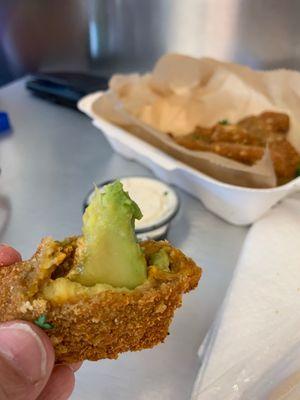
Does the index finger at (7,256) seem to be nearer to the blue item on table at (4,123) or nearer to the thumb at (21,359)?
the thumb at (21,359)

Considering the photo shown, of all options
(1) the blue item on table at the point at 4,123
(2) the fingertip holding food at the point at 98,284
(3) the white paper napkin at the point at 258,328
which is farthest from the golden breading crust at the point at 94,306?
(1) the blue item on table at the point at 4,123

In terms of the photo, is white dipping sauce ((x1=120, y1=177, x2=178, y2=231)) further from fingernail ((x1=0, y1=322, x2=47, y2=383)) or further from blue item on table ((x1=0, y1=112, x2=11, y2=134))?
blue item on table ((x1=0, y1=112, x2=11, y2=134))

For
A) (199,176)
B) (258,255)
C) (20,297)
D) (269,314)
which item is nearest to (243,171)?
(199,176)

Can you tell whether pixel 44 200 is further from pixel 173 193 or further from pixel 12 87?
pixel 12 87

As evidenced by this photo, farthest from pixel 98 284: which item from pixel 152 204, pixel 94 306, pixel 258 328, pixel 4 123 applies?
pixel 4 123

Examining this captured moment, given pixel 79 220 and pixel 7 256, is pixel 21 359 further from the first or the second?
pixel 79 220

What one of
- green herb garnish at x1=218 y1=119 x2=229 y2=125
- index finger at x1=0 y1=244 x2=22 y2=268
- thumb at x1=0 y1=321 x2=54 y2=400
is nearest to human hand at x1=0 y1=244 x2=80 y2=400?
thumb at x1=0 y1=321 x2=54 y2=400
